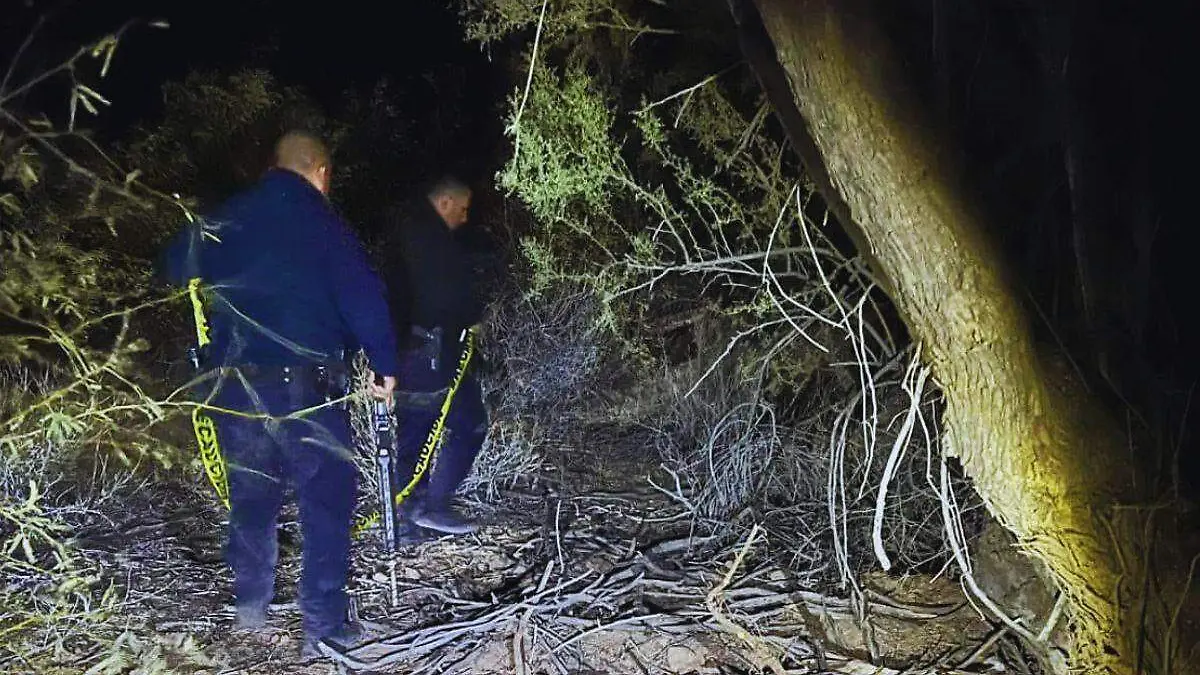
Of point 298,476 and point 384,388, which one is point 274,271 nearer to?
point 298,476

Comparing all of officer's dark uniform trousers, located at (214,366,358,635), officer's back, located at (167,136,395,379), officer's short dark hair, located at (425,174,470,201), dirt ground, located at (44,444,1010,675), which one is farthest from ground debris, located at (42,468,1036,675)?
officer's short dark hair, located at (425,174,470,201)

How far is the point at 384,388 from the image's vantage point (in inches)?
162

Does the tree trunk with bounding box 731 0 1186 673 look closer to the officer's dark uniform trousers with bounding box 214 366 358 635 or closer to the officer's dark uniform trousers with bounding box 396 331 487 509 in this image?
the officer's dark uniform trousers with bounding box 214 366 358 635

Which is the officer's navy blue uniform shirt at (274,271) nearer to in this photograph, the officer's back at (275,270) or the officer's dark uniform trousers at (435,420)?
the officer's back at (275,270)

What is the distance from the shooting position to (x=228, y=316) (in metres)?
3.41

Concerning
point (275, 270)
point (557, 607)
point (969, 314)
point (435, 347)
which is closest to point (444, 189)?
point (435, 347)

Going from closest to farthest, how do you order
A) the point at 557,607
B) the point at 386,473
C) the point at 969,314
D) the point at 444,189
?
the point at 969,314 < the point at 557,607 < the point at 386,473 < the point at 444,189

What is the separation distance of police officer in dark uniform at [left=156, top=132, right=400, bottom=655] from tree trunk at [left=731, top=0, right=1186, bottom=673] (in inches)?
66.6

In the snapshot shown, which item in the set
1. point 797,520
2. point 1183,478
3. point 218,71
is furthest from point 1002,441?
point 218,71

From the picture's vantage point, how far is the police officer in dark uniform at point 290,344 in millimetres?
3357

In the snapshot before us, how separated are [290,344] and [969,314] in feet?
→ 7.23

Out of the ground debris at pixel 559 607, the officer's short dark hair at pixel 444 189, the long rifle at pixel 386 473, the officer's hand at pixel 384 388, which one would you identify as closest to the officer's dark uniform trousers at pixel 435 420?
the long rifle at pixel 386 473

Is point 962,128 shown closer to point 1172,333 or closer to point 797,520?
point 1172,333

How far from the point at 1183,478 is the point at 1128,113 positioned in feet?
3.19
